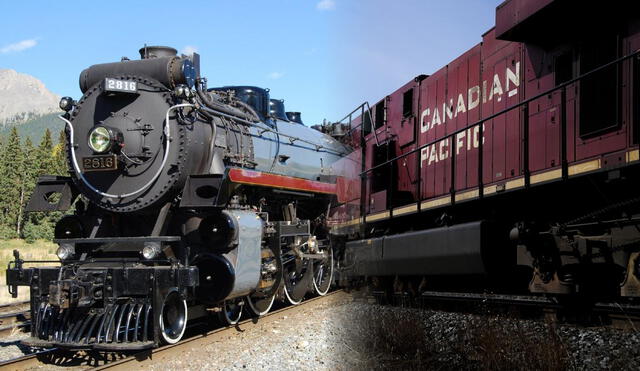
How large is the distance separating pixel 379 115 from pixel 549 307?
5.66 metres

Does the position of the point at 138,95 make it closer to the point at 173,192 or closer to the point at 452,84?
the point at 173,192

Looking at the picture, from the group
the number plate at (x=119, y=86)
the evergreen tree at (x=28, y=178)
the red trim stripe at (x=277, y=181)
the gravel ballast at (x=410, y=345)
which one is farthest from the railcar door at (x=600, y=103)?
the evergreen tree at (x=28, y=178)

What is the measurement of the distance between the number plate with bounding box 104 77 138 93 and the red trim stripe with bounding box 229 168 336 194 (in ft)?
6.60

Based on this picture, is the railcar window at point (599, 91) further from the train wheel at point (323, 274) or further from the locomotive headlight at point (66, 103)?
the locomotive headlight at point (66, 103)

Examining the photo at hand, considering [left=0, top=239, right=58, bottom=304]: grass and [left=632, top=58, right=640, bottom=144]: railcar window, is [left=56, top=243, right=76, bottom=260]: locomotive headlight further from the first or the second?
[left=632, top=58, right=640, bottom=144]: railcar window

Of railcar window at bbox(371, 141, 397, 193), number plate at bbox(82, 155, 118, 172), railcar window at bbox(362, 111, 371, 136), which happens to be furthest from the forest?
railcar window at bbox(371, 141, 397, 193)

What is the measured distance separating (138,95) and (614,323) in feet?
24.1

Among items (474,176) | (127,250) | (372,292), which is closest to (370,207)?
(372,292)

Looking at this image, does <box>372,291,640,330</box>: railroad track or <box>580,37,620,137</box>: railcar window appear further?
<box>372,291,640,330</box>: railroad track

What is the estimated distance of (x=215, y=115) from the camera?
33.6 ft

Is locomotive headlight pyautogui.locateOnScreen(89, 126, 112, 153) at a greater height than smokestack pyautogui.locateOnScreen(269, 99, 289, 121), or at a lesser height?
lesser

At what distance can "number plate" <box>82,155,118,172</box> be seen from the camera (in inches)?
356

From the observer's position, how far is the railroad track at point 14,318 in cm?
1030

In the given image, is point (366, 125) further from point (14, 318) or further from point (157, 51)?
point (14, 318)
